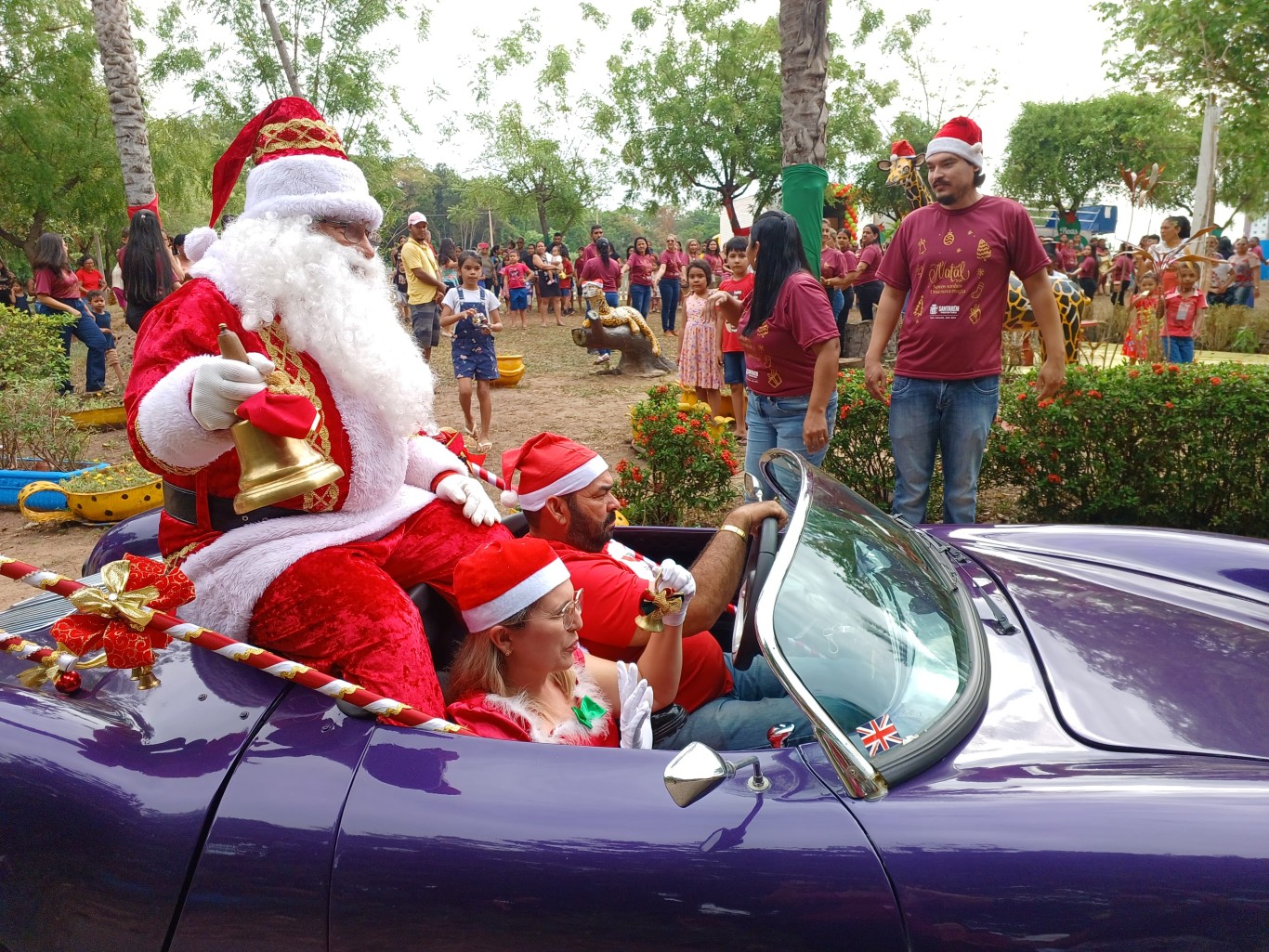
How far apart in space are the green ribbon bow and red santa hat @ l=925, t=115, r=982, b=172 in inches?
115

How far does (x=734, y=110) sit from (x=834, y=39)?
3.74 meters

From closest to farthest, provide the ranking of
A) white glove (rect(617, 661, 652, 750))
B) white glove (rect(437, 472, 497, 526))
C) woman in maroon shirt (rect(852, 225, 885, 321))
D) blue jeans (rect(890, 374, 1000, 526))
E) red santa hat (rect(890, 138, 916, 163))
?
1. white glove (rect(617, 661, 652, 750))
2. white glove (rect(437, 472, 497, 526))
3. blue jeans (rect(890, 374, 1000, 526))
4. red santa hat (rect(890, 138, 916, 163))
5. woman in maroon shirt (rect(852, 225, 885, 321))

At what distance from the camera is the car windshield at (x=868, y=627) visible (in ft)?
5.28

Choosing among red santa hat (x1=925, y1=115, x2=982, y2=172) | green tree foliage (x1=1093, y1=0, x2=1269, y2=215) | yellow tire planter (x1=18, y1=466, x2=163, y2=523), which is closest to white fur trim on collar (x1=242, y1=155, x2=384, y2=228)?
red santa hat (x1=925, y1=115, x2=982, y2=172)

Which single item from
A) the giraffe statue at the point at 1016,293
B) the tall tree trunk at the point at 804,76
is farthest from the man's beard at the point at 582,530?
the giraffe statue at the point at 1016,293

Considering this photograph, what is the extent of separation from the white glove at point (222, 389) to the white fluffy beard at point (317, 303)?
0.43 m

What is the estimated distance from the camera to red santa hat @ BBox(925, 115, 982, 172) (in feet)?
12.8

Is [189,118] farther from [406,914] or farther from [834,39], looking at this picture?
[406,914]

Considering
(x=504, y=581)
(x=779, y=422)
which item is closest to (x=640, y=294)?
(x=779, y=422)

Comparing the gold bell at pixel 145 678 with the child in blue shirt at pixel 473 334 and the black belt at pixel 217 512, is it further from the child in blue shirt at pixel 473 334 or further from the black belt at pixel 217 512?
the child in blue shirt at pixel 473 334

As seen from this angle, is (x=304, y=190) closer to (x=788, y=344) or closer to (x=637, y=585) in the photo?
(x=637, y=585)

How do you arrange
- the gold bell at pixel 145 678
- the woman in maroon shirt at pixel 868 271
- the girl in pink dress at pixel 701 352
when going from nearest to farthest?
the gold bell at pixel 145 678 < the girl in pink dress at pixel 701 352 < the woman in maroon shirt at pixel 868 271

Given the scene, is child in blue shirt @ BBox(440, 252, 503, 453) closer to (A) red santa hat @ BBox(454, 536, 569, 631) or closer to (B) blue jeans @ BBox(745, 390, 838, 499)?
(B) blue jeans @ BBox(745, 390, 838, 499)

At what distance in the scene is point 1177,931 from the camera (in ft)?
4.29
